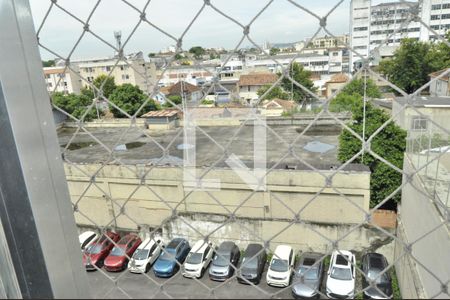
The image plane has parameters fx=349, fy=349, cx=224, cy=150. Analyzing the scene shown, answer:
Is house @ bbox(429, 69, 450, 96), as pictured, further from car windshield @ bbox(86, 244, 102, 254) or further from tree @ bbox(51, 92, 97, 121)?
car windshield @ bbox(86, 244, 102, 254)

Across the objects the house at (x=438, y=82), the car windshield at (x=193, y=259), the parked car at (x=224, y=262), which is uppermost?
the house at (x=438, y=82)

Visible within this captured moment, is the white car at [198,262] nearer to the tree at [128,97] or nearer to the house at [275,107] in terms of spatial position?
the house at [275,107]

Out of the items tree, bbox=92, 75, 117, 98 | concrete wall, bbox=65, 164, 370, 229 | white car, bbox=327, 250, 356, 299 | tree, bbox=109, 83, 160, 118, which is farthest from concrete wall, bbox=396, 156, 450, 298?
tree, bbox=109, 83, 160, 118

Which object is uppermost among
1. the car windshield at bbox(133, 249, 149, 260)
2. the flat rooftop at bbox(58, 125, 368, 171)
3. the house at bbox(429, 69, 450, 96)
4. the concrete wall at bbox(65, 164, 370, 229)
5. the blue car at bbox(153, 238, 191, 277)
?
the house at bbox(429, 69, 450, 96)

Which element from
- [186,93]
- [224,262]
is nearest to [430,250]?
[186,93]

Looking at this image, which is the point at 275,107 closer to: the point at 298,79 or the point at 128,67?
the point at 298,79

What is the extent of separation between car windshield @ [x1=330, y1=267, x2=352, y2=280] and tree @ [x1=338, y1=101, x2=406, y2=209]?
149 centimetres

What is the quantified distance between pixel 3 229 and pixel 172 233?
383 cm

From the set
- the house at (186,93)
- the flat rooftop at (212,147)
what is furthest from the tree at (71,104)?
the flat rooftop at (212,147)

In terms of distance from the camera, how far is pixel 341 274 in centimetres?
328

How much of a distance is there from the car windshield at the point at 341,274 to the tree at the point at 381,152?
1.49 meters

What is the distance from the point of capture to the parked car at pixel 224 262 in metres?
3.68

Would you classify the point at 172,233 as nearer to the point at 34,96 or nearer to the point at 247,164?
the point at 247,164

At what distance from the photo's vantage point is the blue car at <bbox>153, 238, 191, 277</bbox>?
3.44 meters
